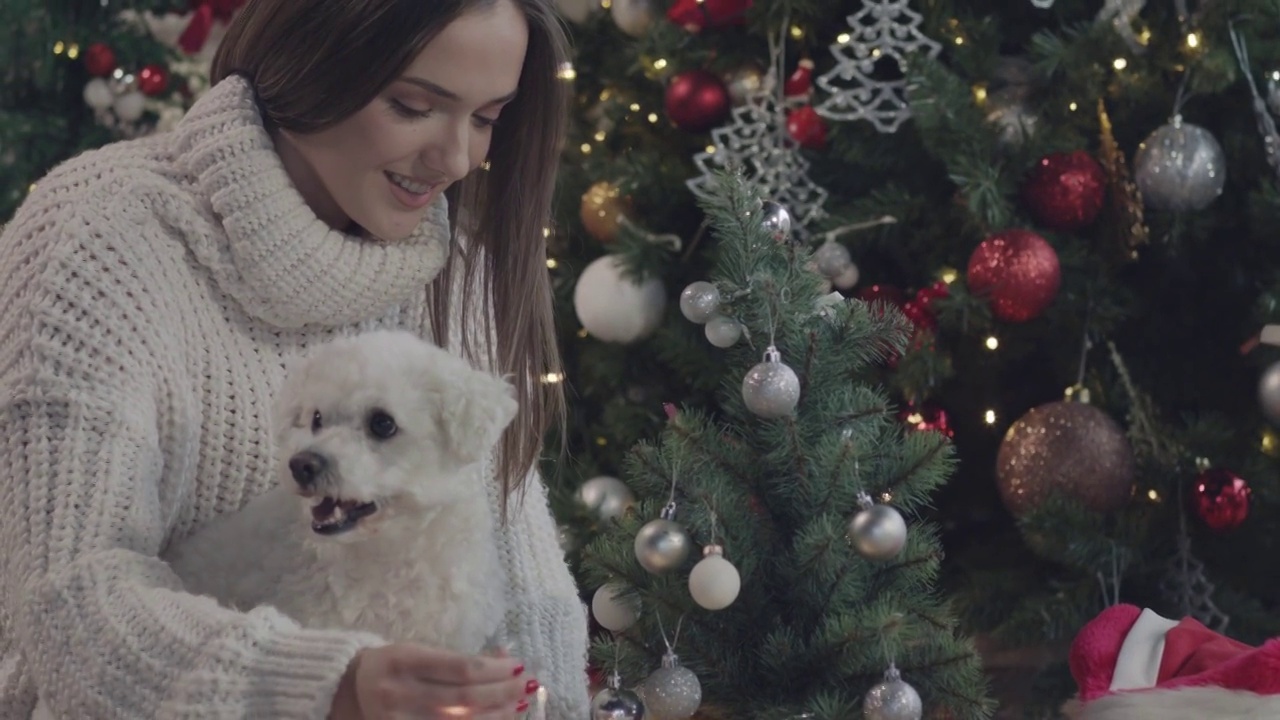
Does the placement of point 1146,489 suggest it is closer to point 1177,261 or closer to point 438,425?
point 1177,261

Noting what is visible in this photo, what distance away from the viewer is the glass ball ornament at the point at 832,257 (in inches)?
85.7

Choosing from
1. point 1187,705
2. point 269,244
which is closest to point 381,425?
point 269,244

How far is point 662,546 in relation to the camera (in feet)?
4.22

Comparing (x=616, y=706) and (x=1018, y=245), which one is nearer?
(x=616, y=706)

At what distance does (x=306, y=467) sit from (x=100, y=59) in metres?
2.45

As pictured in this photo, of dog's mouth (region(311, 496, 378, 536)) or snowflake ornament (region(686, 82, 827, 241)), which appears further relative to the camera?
snowflake ornament (region(686, 82, 827, 241))

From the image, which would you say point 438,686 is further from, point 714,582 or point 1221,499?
point 1221,499

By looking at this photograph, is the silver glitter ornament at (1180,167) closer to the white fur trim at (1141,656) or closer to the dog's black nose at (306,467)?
the white fur trim at (1141,656)

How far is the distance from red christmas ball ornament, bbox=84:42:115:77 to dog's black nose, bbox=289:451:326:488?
7.99ft

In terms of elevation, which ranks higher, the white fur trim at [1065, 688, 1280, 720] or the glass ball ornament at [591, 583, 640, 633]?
the white fur trim at [1065, 688, 1280, 720]

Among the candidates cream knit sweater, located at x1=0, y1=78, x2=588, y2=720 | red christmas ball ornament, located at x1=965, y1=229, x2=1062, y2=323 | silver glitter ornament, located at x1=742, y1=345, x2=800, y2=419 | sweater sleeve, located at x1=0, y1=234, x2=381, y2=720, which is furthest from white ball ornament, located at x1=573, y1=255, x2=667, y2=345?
sweater sleeve, located at x1=0, y1=234, x2=381, y2=720

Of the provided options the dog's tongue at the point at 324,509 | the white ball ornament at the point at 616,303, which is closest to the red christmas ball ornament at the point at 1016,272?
the white ball ornament at the point at 616,303

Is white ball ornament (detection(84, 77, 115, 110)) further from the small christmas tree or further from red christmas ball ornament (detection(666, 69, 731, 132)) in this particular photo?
the small christmas tree

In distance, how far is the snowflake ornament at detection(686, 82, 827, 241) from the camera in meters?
2.25
